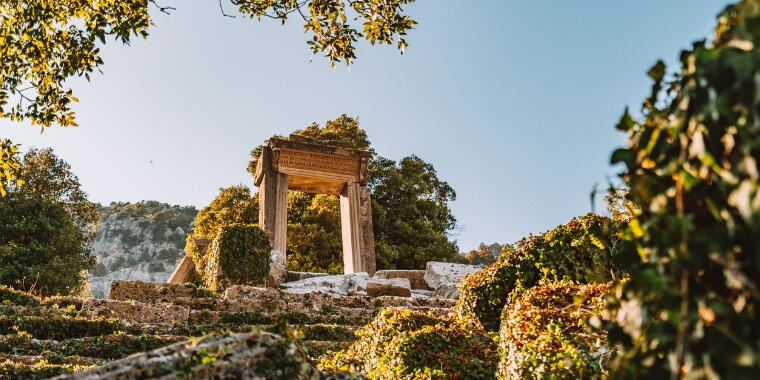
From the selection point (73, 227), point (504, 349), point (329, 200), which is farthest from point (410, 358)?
point (73, 227)

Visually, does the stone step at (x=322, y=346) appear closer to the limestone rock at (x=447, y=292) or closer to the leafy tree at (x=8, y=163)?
the leafy tree at (x=8, y=163)

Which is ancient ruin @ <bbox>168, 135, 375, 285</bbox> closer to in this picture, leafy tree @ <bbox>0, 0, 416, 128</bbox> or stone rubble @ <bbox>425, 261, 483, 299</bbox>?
stone rubble @ <bbox>425, 261, 483, 299</bbox>

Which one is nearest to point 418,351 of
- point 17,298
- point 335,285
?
point 17,298

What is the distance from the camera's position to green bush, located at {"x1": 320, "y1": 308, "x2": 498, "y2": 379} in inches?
205

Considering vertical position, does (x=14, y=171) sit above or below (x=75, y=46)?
below

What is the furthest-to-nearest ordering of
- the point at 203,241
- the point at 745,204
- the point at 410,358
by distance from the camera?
1. the point at 203,241
2. the point at 410,358
3. the point at 745,204

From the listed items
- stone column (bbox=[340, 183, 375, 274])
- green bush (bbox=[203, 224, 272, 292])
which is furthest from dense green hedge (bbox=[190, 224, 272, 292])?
stone column (bbox=[340, 183, 375, 274])

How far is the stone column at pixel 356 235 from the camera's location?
52.8 feet

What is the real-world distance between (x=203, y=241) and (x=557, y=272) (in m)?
10.6

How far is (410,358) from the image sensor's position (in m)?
5.32

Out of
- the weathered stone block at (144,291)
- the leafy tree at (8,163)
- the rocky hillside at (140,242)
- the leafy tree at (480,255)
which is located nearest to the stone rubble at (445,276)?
the weathered stone block at (144,291)

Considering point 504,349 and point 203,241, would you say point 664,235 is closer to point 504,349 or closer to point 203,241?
point 504,349

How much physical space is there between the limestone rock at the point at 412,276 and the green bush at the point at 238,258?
4103mm

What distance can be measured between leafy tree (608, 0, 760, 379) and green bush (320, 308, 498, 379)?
385 centimetres
